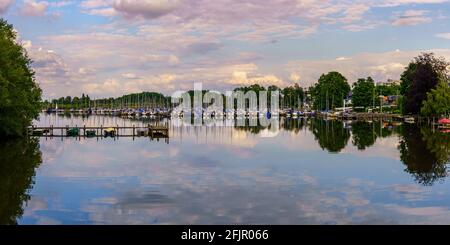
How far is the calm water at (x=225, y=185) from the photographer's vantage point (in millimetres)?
27250

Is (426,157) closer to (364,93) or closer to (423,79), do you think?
(423,79)

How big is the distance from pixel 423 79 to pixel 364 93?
67840mm

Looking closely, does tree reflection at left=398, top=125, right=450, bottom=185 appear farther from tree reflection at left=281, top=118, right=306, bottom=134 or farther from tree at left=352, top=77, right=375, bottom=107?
tree at left=352, top=77, right=375, bottom=107

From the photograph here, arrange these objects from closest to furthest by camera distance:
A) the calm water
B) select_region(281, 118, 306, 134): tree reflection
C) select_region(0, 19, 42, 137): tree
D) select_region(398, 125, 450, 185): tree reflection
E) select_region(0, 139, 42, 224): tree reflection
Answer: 1. the calm water
2. select_region(0, 139, 42, 224): tree reflection
3. select_region(398, 125, 450, 185): tree reflection
4. select_region(0, 19, 42, 137): tree
5. select_region(281, 118, 306, 134): tree reflection

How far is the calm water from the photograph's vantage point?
27.2 m

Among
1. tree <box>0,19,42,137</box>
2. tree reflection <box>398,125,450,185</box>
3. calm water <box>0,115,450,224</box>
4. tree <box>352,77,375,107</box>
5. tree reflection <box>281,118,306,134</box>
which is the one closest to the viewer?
calm water <box>0,115,450,224</box>

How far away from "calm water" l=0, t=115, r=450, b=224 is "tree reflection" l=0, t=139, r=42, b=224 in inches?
2.5

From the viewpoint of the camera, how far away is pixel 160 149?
6291cm

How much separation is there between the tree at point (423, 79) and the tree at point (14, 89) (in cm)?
7268

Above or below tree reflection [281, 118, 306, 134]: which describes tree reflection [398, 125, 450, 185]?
below

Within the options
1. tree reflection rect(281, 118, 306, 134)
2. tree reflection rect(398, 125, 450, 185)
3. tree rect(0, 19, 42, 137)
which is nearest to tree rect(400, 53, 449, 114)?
tree reflection rect(281, 118, 306, 134)

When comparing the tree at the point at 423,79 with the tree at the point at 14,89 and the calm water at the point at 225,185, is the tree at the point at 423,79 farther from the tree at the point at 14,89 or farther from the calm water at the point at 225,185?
the tree at the point at 14,89
